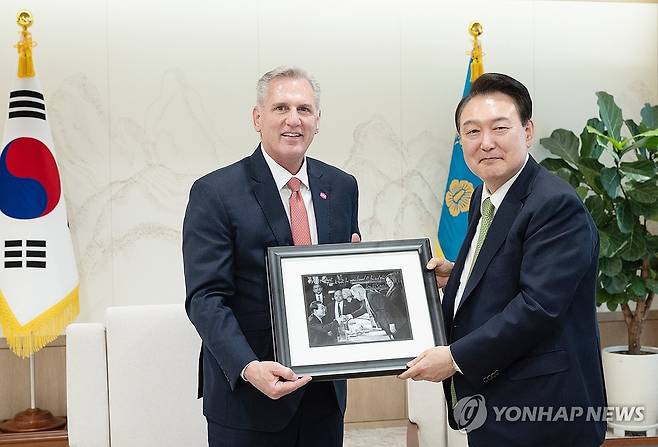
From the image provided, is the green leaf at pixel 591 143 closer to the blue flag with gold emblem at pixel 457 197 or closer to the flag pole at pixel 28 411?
the blue flag with gold emblem at pixel 457 197

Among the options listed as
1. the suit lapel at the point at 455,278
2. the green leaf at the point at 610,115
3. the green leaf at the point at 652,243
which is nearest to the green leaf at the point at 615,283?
the green leaf at the point at 652,243

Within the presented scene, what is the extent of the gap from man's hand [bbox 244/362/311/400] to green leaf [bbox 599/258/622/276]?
3.30 meters

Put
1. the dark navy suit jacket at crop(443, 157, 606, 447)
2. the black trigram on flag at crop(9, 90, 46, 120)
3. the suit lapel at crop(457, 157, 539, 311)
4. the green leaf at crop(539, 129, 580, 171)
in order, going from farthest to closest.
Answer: the green leaf at crop(539, 129, 580, 171)
the black trigram on flag at crop(9, 90, 46, 120)
the suit lapel at crop(457, 157, 539, 311)
the dark navy suit jacket at crop(443, 157, 606, 447)

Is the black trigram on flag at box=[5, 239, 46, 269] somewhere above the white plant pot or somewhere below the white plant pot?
above

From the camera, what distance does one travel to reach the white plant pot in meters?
5.05

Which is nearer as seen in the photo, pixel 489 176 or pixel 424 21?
pixel 489 176

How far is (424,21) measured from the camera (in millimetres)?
5520

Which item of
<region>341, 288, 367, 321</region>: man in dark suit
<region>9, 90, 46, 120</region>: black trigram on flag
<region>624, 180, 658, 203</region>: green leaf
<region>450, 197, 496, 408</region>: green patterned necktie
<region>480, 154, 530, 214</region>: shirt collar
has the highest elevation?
<region>9, 90, 46, 120</region>: black trigram on flag

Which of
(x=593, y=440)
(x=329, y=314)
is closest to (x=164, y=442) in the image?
(x=329, y=314)

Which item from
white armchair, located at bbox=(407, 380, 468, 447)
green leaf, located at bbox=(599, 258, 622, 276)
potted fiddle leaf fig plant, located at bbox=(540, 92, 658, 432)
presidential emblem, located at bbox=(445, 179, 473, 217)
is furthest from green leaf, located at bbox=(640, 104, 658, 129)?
white armchair, located at bbox=(407, 380, 468, 447)

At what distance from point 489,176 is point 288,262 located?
64 centimetres

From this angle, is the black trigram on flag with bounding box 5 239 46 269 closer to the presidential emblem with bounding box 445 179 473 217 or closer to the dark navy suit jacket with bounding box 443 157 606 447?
the presidential emblem with bounding box 445 179 473 217

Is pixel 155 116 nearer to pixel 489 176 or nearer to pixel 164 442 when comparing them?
pixel 164 442

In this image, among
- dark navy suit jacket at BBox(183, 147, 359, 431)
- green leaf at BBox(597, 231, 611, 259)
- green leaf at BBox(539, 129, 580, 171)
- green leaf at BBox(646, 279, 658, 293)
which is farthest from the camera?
green leaf at BBox(539, 129, 580, 171)
